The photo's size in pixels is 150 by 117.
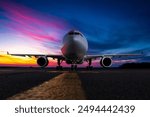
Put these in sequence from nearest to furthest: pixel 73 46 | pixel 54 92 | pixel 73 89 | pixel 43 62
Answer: pixel 54 92
pixel 73 89
pixel 73 46
pixel 43 62

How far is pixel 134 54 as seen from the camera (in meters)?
36.5

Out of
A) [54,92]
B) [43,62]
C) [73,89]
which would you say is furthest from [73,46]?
[54,92]

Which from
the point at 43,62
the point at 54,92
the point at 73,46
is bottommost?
the point at 54,92

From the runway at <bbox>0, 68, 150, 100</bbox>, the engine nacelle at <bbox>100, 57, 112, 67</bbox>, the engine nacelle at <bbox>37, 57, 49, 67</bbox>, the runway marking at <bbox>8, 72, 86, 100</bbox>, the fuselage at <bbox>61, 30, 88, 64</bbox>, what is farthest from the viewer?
the engine nacelle at <bbox>100, 57, 112, 67</bbox>

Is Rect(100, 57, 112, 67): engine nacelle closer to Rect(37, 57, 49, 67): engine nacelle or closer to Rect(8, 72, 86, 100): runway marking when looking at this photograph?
Rect(37, 57, 49, 67): engine nacelle

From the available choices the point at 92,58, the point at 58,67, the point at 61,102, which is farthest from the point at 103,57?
the point at 61,102

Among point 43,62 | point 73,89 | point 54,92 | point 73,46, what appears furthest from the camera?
point 43,62

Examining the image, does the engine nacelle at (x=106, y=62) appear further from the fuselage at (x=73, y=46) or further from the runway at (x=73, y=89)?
the runway at (x=73, y=89)

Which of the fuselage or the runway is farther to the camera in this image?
the fuselage

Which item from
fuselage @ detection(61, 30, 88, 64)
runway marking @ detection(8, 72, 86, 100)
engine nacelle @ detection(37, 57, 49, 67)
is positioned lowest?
runway marking @ detection(8, 72, 86, 100)

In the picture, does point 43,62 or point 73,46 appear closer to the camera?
point 73,46

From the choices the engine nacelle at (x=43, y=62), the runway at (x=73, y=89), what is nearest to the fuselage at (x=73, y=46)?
the engine nacelle at (x=43, y=62)

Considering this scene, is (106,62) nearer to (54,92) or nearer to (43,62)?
(43,62)

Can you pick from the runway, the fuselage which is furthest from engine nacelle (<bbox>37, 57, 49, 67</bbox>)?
the runway
